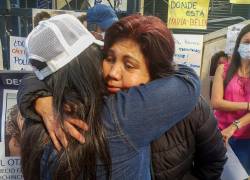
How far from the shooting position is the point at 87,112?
117 centimetres

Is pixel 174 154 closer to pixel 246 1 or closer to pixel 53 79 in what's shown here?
pixel 53 79

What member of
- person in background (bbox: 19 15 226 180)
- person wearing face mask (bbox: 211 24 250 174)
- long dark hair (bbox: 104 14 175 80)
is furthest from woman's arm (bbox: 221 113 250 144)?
long dark hair (bbox: 104 14 175 80)

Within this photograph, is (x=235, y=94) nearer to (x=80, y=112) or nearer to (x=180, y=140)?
(x=180, y=140)

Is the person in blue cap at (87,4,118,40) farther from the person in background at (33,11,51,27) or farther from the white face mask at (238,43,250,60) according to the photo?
the white face mask at (238,43,250,60)

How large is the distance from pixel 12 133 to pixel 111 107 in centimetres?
126

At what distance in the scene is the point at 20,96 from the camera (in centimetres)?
138

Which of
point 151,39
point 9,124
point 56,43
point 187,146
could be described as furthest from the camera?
point 9,124

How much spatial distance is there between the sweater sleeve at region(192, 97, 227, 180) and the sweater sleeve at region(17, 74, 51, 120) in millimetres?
626

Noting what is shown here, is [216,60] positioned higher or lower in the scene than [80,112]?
lower

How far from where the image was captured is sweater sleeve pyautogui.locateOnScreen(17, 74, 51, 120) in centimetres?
129

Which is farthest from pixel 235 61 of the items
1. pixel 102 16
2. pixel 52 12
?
pixel 52 12

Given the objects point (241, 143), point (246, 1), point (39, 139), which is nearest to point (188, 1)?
point (246, 1)

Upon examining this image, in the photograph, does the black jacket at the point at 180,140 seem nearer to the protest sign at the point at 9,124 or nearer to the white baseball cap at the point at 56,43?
the white baseball cap at the point at 56,43

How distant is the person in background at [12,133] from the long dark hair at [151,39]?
107cm
